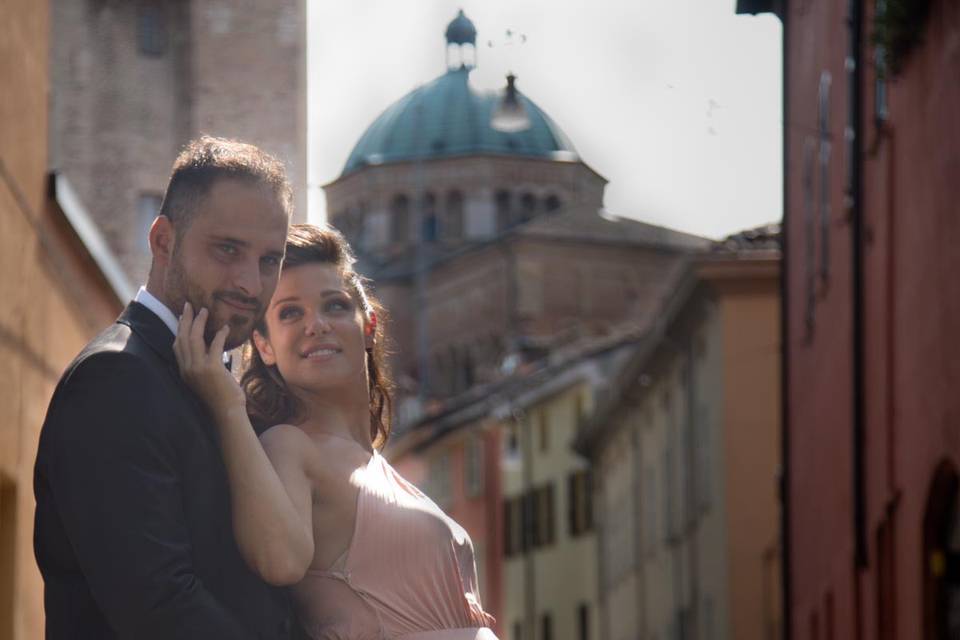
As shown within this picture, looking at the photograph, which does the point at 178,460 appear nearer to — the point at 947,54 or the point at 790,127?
the point at 947,54

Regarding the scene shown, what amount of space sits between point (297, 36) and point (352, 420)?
1497 inches

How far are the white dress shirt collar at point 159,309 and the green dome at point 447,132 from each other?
110m

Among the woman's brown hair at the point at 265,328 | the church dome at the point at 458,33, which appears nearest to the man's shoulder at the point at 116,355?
the woman's brown hair at the point at 265,328

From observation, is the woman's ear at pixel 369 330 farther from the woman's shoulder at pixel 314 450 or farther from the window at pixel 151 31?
the window at pixel 151 31


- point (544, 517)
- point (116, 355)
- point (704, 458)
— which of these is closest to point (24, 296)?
point (116, 355)

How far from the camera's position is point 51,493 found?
13.9 ft

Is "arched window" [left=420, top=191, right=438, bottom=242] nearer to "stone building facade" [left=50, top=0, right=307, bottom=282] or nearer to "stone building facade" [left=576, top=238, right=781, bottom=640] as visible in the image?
"stone building facade" [left=576, top=238, right=781, bottom=640]

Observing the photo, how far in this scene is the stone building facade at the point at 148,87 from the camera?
40.7 meters

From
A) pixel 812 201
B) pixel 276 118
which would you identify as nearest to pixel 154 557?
pixel 812 201

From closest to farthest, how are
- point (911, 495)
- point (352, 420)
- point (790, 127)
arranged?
point (352, 420), point (911, 495), point (790, 127)

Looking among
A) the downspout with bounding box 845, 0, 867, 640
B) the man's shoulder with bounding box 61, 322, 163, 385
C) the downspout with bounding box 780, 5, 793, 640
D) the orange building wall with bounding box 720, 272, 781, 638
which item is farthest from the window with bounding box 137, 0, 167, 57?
the man's shoulder with bounding box 61, 322, 163, 385

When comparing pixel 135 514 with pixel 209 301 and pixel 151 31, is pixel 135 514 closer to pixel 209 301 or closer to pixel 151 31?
pixel 209 301

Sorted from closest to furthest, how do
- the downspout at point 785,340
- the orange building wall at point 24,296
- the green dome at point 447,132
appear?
the orange building wall at point 24,296 < the downspout at point 785,340 < the green dome at point 447,132

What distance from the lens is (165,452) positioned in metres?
4.30
